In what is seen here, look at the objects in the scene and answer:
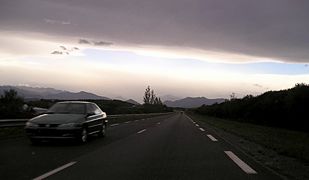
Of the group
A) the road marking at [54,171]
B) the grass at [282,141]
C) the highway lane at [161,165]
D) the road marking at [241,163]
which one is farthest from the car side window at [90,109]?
the grass at [282,141]

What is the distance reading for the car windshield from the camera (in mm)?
15883

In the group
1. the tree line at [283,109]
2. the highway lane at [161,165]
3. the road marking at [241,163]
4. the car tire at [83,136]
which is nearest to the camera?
the highway lane at [161,165]

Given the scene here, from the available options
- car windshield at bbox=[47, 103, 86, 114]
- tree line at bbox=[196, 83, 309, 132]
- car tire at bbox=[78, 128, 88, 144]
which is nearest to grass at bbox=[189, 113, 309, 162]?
car tire at bbox=[78, 128, 88, 144]

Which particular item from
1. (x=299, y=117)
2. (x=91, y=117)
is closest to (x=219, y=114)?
(x=299, y=117)

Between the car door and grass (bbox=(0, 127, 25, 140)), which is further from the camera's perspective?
grass (bbox=(0, 127, 25, 140))

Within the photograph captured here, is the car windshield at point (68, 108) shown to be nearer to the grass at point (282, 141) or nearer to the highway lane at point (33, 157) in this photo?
the highway lane at point (33, 157)

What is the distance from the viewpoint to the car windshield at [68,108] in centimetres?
1588

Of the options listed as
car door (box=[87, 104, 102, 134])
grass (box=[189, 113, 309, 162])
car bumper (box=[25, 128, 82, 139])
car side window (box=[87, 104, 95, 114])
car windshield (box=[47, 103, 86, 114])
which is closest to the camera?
grass (box=[189, 113, 309, 162])

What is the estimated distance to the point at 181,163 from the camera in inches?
398

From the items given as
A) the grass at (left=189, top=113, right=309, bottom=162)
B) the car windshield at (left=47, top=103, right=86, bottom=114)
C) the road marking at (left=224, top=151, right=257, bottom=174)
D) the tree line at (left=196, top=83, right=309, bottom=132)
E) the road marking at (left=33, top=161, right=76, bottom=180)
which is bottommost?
the road marking at (left=33, top=161, right=76, bottom=180)

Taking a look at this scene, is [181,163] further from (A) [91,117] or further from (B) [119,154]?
(A) [91,117]

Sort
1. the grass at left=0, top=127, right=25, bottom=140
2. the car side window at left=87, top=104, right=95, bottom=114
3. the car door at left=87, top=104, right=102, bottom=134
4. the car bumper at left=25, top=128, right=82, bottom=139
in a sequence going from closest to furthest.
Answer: the car bumper at left=25, top=128, right=82, bottom=139 < the car door at left=87, top=104, right=102, bottom=134 < the car side window at left=87, top=104, right=95, bottom=114 < the grass at left=0, top=127, right=25, bottom=140

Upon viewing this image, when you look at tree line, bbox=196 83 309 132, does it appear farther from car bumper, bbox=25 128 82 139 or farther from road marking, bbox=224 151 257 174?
car bumper, bbox=25 128 82 139

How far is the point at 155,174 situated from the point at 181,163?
175 cm
